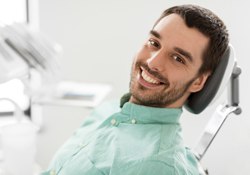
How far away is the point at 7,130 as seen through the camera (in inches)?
54.5

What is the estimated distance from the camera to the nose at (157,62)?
1.19 metres

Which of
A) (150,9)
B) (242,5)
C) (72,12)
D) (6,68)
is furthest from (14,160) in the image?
(242,5)

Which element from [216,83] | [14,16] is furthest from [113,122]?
[14,16]

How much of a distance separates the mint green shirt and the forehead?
0.67 ft

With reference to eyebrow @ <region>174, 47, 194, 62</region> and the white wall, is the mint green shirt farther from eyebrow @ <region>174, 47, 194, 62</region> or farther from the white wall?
the white wall

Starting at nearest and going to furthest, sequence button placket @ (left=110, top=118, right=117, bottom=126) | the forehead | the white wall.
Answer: the forehead
button placket @ (left=110, top=118, right=117, bottom=126)
the white wall

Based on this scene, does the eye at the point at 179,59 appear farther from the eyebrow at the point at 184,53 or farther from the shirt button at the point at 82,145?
the shirt button at the point at 82,145

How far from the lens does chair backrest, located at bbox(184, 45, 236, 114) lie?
1183mm

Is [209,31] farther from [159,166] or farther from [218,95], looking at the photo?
[159,166]

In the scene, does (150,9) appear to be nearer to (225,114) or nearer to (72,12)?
(72,12)

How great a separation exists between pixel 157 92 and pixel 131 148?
205 mm

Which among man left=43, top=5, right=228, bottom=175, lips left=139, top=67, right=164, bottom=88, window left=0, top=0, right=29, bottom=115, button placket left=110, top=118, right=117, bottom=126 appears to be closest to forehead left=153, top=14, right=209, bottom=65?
man left=43, top=5, right=228, bottom=175

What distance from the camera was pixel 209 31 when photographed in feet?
3.88

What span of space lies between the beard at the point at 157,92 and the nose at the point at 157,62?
14mm
